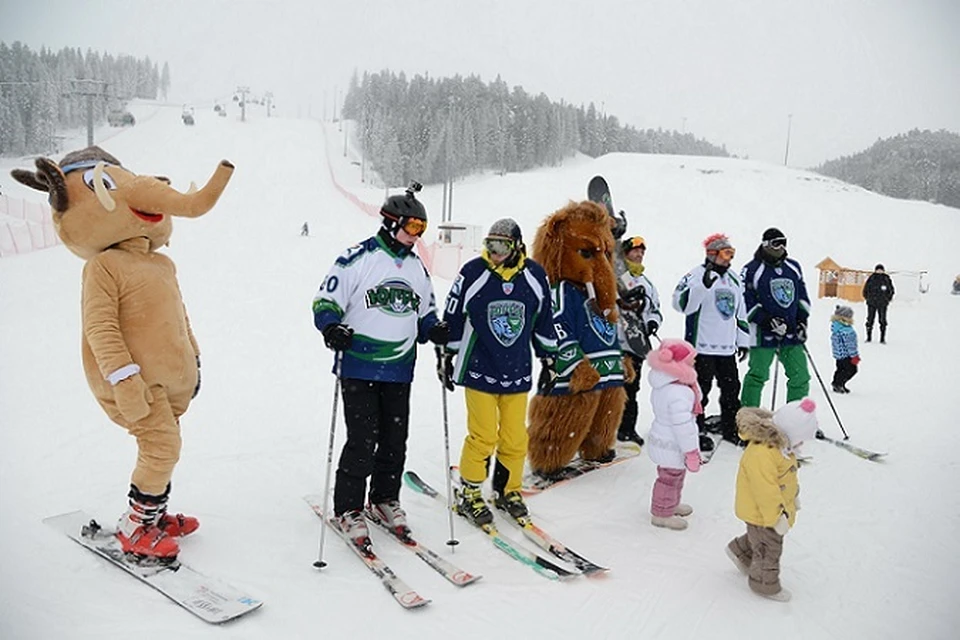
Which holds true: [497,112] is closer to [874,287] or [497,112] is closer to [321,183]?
[321,183]

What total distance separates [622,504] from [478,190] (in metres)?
39.5

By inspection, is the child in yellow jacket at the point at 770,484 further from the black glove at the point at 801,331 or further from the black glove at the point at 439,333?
the black glove at the point at 801,331

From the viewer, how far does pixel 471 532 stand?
395 centimetres

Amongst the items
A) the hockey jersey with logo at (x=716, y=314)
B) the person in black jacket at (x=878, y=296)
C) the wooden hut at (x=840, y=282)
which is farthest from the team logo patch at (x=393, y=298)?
the wooden hut at (x=840, y=282)

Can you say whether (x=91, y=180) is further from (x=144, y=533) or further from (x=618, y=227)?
(x=618, y=227)

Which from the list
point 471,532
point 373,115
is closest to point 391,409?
point 471,532

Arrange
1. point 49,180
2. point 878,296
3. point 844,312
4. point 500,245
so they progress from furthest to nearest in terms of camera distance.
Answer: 1. point 878,296
2. point 844,312
3. point 500,245
4. point 49,180

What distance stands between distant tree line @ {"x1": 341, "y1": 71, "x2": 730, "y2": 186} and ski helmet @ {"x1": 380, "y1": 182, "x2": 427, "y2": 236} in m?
38.1

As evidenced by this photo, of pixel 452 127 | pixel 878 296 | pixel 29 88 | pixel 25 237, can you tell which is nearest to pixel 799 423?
pixel 29 88

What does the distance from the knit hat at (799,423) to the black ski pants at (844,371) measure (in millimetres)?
5346

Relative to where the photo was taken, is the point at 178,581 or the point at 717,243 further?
the point at 717,243

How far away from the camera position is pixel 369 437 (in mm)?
3691

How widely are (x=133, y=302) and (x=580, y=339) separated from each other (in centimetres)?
292

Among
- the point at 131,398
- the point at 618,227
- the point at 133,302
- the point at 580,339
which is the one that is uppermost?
the point at 618,227
